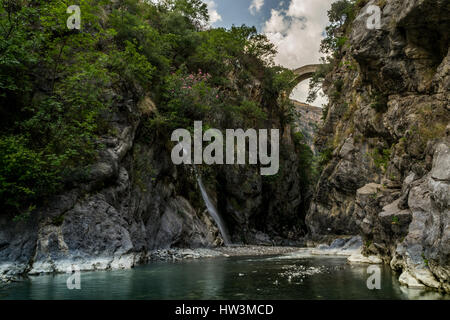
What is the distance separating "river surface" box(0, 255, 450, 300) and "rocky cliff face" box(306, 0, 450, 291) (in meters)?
1.12

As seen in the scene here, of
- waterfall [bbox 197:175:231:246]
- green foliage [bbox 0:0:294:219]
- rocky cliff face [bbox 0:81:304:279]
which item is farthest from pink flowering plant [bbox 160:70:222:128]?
waterfall [bbox 197:175:231:246]

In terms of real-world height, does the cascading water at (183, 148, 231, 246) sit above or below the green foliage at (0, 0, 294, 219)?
below

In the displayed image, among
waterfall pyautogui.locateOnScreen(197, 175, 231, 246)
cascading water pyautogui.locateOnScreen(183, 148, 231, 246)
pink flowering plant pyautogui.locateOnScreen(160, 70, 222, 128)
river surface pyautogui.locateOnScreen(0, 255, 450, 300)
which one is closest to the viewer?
river surface pyautogui.locateOnScreen(0, 255, 450, 300)

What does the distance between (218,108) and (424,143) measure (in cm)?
1735

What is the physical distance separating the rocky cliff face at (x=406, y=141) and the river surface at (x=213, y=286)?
112cm

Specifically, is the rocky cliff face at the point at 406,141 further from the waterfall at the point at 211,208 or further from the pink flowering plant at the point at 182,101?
the waterfall at the point at 211,208

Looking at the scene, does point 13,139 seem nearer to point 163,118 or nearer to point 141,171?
point 141,171

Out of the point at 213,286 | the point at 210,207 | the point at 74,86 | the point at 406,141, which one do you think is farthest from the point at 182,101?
the point at 213,286

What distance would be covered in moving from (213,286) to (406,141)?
10.8 meters

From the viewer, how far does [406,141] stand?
1414cm

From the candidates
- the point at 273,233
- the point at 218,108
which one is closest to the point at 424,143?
the point at 218,108

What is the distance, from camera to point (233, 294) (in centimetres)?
743

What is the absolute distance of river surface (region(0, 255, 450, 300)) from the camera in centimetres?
712

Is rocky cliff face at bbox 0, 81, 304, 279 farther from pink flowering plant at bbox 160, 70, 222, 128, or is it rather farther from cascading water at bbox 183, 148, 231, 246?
pink flowering plant at bbox 160, 70, 222, 128
